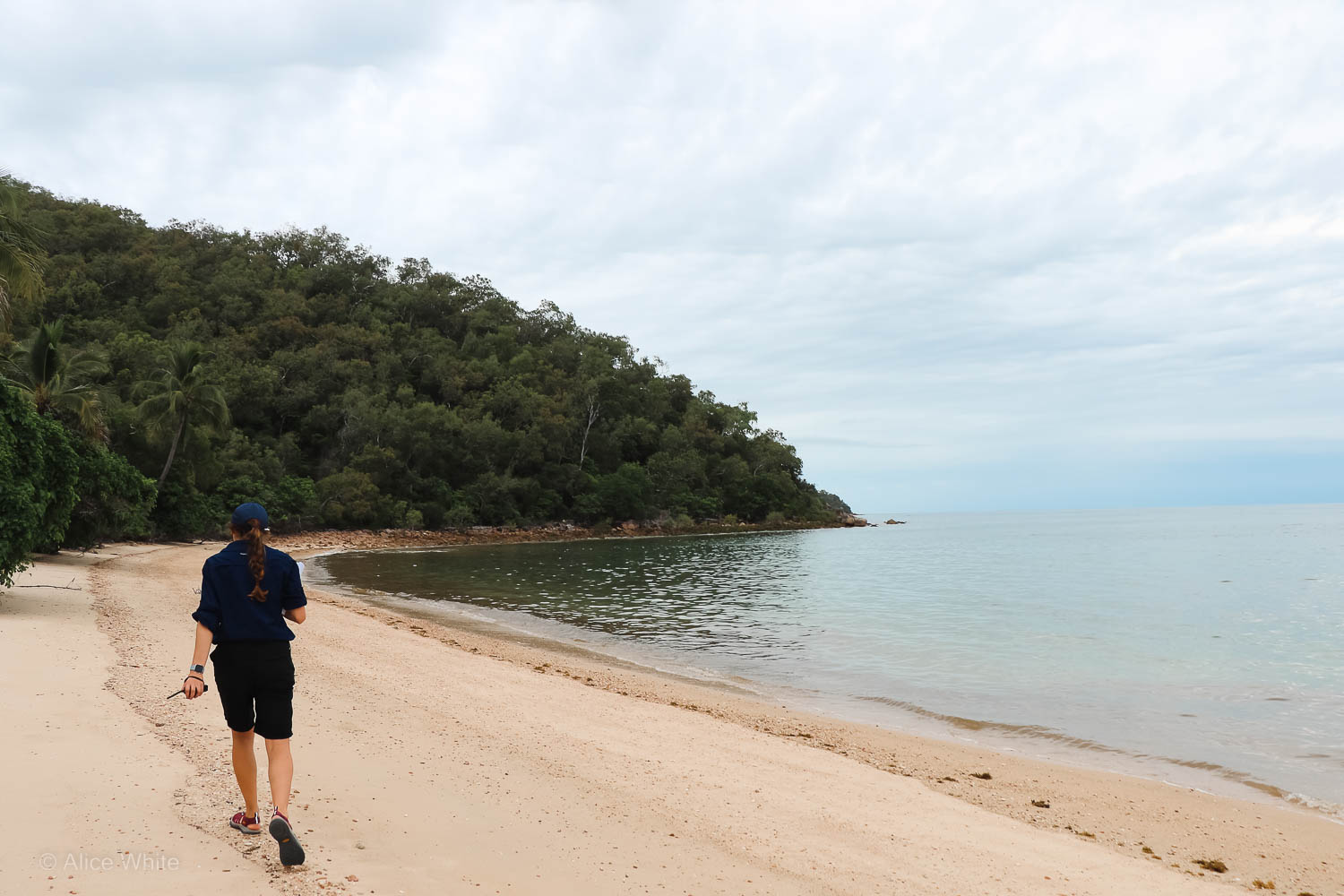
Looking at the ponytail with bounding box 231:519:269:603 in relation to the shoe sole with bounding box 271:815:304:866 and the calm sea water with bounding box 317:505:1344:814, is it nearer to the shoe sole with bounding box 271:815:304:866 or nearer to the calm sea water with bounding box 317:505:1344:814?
the shoe sole with bounding box 271:815:304:866

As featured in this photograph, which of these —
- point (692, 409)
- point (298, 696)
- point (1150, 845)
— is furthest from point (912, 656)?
point (692, 409)

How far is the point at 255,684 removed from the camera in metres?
4.02

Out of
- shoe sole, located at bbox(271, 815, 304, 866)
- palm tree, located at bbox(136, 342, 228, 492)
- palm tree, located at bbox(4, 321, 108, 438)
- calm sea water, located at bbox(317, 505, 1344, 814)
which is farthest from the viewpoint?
palm tree, located at bbox(136, 342, 228, 492)

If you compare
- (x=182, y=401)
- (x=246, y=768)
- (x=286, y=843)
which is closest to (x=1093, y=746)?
(x=286, y=843)

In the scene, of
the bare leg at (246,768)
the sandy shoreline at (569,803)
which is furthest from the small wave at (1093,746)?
the bare leg at (246,768)

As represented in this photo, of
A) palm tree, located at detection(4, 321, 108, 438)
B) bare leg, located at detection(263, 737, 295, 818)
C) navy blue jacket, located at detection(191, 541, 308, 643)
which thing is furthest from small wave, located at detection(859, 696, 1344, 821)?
palm tree, located at detection(4, 321, 108, 438)

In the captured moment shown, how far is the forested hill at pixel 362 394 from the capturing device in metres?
49.6

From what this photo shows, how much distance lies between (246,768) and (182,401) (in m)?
37.7

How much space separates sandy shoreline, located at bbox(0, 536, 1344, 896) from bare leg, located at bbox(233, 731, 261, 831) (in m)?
0.20

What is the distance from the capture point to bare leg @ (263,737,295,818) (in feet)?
13.0

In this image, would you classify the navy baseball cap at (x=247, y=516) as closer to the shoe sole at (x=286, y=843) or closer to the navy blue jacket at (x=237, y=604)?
the navy blue jacket at (x=237, y=604)

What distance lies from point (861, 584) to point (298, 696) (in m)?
26.0

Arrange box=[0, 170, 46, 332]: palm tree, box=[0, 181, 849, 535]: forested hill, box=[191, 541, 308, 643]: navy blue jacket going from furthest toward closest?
box=[0, 181, 849, 535]: forested hill < box=[0, 170, 46, 332]: palm tree < box=[191, 541, 308, 643]: navy blue jacket

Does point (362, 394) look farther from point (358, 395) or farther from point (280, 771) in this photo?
point (280, 771)
